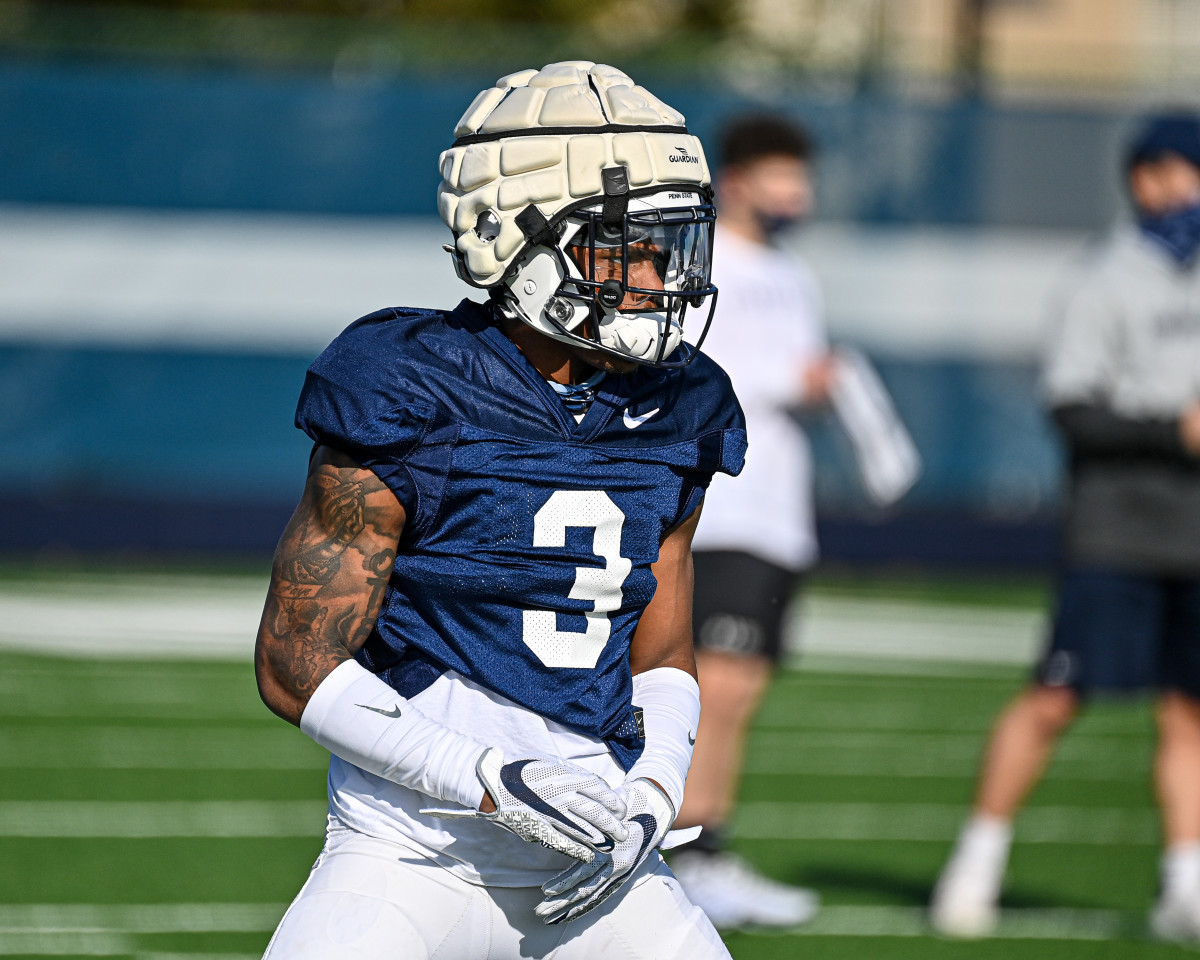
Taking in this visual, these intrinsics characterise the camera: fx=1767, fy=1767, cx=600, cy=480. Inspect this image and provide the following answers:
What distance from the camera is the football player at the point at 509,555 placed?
2465 millimetres

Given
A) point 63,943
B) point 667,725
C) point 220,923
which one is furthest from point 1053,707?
point 63,943

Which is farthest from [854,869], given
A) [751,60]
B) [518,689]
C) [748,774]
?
[751,60]

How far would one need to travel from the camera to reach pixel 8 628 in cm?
974

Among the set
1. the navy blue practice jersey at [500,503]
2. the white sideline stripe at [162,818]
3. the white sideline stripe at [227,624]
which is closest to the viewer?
the navy blue practice jersey at [500,503]

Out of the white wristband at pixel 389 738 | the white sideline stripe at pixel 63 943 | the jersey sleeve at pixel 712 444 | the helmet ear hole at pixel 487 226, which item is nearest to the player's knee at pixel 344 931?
the white wristband at pixel 389 738

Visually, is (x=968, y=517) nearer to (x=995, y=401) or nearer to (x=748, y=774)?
(x=995, y=401)

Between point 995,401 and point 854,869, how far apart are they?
7740 millimetres

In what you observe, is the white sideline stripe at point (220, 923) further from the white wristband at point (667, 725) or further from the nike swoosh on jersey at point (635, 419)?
the nike swoosh on jersey at point (635, 419)

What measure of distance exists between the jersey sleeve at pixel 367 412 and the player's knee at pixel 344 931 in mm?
557

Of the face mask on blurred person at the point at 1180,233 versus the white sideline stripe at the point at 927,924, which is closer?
the white sideline stripe at the point at 927,924

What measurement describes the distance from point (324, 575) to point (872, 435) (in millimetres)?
2815

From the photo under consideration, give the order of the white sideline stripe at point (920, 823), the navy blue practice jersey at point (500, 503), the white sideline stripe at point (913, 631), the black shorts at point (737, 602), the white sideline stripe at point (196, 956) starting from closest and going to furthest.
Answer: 1. the navy blue practice jersey at point (500, 503)
2. the white sideline stripe at point (196, 956)
3. the black shorts at point (737, 602)
4. the white sideline stripe at point (920, 823)
5. the white sideline stripe at point (913, 631)

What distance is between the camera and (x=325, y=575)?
99.7 inches

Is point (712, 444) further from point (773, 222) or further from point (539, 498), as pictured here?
point (773, 222)
